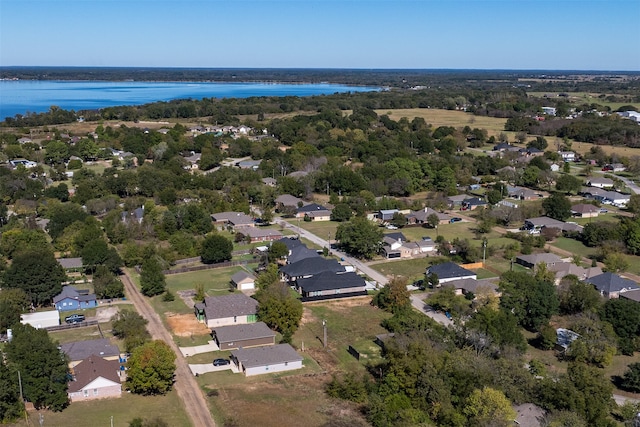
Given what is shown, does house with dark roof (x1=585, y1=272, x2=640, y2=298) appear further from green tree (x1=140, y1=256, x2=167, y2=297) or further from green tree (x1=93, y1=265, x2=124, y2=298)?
green tree (x1=93, y1=265, x2=124, y2=298)

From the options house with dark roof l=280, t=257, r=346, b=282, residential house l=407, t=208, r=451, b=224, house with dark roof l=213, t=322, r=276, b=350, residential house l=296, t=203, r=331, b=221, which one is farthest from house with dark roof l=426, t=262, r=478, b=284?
residential house l=296, t=203, r=331, b=221

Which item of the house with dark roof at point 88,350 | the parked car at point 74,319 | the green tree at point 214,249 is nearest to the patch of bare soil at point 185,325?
the house with dark roof at point 88,350

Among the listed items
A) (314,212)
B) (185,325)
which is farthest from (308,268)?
(314,212)

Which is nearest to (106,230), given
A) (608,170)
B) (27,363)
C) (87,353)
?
(87,353)

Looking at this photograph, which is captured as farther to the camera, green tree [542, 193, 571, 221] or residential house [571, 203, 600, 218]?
residential house [571, 203, 600, 218]

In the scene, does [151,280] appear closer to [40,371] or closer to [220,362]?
[220,362]

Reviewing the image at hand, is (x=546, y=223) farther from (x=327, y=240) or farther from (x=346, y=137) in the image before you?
(x=346, y=137)
